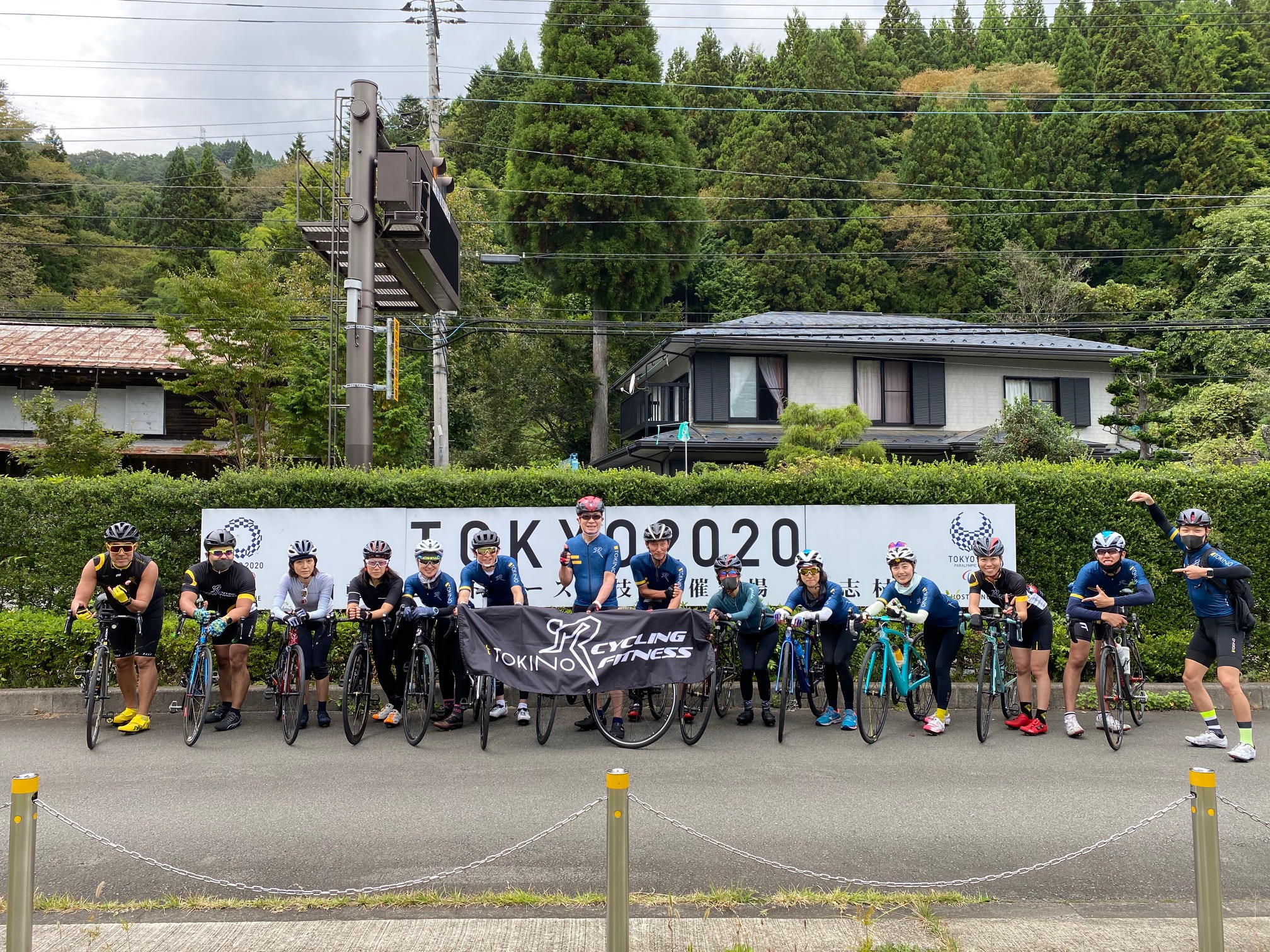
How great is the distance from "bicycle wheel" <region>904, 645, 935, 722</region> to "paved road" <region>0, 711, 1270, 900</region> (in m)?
0.27

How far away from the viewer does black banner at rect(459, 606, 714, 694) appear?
8.92m

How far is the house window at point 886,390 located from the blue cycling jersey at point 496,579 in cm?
2541

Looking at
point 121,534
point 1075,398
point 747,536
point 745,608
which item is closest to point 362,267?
point 121,534

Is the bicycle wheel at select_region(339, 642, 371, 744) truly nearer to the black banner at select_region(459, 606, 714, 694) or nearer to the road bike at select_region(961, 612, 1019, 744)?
the black banner at select_region(459, 606, 714, 694)

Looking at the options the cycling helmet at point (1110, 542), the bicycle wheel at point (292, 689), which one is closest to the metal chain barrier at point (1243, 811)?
the cycling helmet at point (1110, 542)

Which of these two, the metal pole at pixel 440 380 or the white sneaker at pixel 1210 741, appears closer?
the white sneaker at pixel 1210 741

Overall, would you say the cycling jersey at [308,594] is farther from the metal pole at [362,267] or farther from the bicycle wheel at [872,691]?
the bicycle wheel at [872,691]

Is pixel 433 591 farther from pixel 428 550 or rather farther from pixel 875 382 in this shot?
pixel 875 382

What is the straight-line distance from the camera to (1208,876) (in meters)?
4.01

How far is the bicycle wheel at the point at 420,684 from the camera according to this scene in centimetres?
909

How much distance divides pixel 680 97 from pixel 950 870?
210 feet

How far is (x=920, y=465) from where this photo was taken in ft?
40.8

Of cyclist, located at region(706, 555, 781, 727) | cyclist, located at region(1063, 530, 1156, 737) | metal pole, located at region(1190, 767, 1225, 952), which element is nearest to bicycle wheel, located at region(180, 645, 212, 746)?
cyclist, located at region(706, 555, 781, 727)

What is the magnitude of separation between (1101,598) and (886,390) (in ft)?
83.2
